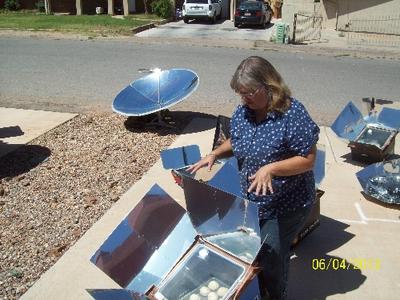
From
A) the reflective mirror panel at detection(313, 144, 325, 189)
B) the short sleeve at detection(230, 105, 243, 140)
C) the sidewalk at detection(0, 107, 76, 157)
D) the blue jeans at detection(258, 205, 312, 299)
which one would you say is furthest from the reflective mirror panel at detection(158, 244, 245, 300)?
the sidewalk at detection(0, 107, 76, 157)

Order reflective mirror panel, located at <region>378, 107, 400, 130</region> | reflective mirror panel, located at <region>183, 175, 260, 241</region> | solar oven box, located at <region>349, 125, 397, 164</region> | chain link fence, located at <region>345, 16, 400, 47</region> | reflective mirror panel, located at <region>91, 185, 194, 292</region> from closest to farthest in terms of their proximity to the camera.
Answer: reflective mirror panel, located at <region>183, 175, 260, 241</region>
reflective mirror panel, located at <region>91, 185, 194, 292</region>
solar oven box, located at <region>349, 125, 397, 164</region>
reflective mirror panel, located at <region>378, 107, 400, 130</region>
chain link fence, located at <region>345, 16, 400, 47</region>

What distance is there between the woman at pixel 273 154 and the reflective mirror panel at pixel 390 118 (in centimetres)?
355

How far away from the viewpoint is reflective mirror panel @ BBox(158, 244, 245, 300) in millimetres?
2924

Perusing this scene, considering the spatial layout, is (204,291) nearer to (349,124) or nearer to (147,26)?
(349,124)

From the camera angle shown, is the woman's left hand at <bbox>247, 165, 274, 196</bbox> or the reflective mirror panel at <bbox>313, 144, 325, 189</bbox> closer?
the woman's left hand at <bbox>247, 165, 274, 196</bbox>

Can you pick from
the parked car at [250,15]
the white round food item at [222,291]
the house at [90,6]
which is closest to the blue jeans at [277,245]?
the white round food item at [222,291]

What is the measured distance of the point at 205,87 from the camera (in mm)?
10586

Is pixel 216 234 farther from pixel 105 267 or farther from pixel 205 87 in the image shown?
pixel 205 87

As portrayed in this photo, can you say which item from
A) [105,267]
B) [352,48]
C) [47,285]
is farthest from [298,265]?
[352,48]

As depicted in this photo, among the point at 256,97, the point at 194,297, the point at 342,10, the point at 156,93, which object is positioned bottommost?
the point at 194,297

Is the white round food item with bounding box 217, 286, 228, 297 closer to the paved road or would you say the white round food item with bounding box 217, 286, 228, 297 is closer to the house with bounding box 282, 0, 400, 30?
the paved road

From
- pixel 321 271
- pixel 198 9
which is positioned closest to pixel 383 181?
pixel 321 271
